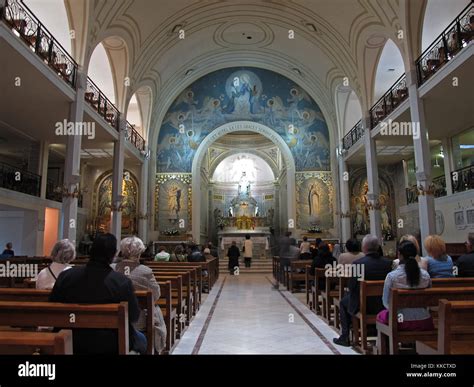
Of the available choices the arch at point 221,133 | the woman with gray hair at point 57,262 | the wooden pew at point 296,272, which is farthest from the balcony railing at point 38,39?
the arch at point 221,133

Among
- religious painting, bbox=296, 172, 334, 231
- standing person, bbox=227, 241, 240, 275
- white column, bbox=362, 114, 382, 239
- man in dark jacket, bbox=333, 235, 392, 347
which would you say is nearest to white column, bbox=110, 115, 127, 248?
standing person, bbox=227, 241, 240, 275

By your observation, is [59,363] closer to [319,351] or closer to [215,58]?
[319,351]

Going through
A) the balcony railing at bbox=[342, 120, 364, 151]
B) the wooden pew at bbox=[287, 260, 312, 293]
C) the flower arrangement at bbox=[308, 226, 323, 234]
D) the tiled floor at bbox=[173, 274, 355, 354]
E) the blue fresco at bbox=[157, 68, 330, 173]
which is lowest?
the tiled floor at bbox=[173, 274, 355, 354]

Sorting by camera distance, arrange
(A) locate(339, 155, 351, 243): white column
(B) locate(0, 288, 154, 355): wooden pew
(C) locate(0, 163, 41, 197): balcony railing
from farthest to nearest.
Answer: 1. (A) locate(339, 155, 351, 243): white column
2. (C) locate(0, 163, 41, 197): balcony railing
3. (B) locate(0, 288, 154, 355): wooden pew

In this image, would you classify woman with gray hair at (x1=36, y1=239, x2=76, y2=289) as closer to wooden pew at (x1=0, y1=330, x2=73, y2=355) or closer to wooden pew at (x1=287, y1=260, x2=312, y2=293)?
wooden pew at (x1=0, y1=330, x2=73, y2=355)

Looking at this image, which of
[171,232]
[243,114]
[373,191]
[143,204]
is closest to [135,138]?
[143,204]

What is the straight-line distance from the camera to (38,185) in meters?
13.3

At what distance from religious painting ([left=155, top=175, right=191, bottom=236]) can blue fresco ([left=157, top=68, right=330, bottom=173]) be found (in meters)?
0.63

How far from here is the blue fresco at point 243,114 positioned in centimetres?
2019

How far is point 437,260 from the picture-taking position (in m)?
4.30

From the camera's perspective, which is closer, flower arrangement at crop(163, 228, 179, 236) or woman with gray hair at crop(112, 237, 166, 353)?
woman with gray hair at crop(112, 237, 166, 353)

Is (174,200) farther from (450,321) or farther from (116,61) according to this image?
(450,321)

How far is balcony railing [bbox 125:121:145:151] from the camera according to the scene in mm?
17000

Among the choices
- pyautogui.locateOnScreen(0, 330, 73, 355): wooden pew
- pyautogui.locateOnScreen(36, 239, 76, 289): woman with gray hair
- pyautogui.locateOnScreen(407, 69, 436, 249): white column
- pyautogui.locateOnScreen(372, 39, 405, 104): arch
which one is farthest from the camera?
pyautogui.locateOnScreen(372, 39, 405, 104): arch
